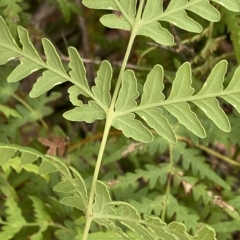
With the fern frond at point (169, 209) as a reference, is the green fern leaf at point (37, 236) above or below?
below

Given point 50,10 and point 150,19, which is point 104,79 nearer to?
point 150,19

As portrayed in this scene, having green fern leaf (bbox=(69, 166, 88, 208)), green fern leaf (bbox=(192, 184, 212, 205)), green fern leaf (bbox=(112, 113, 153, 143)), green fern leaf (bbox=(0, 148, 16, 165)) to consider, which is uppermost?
green fern leaf (bbox=(112, 113, 153, 143))

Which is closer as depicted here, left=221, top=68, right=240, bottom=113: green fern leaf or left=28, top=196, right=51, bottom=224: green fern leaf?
left=221, top=68, right=240, bottom=113: green fern leaf

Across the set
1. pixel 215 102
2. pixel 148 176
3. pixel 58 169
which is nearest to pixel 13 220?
pixel 148 176

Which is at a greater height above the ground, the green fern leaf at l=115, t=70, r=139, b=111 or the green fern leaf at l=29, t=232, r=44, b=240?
the green fern leaf at l=115, t=70, r=139, b=111

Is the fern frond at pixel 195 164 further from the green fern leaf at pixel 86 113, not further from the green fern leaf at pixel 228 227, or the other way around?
the green fern leaf at pixel 86 113

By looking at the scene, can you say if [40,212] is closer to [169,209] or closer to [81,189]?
[169,209]

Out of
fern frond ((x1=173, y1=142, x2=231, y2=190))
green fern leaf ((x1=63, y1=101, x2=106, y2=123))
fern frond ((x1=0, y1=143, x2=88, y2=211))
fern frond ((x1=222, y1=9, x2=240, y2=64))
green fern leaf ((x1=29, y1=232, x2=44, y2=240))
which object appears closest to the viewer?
fern frond ((x1=0, y1=143, x2=88, y2=211))

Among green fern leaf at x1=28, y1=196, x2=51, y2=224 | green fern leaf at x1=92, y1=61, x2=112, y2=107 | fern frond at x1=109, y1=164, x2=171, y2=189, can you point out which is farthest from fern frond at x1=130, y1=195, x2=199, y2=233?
green fern leaf at x1=92, y1=61, x2=112, y2=107

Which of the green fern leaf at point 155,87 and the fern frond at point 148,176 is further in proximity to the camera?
the fern frond at point 148,176

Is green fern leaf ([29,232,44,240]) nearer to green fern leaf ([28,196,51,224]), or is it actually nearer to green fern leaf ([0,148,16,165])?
green fern leaf ([28,196,51,224])

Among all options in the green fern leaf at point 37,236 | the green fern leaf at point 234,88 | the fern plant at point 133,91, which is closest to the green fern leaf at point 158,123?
the fern plant at point 133,91
